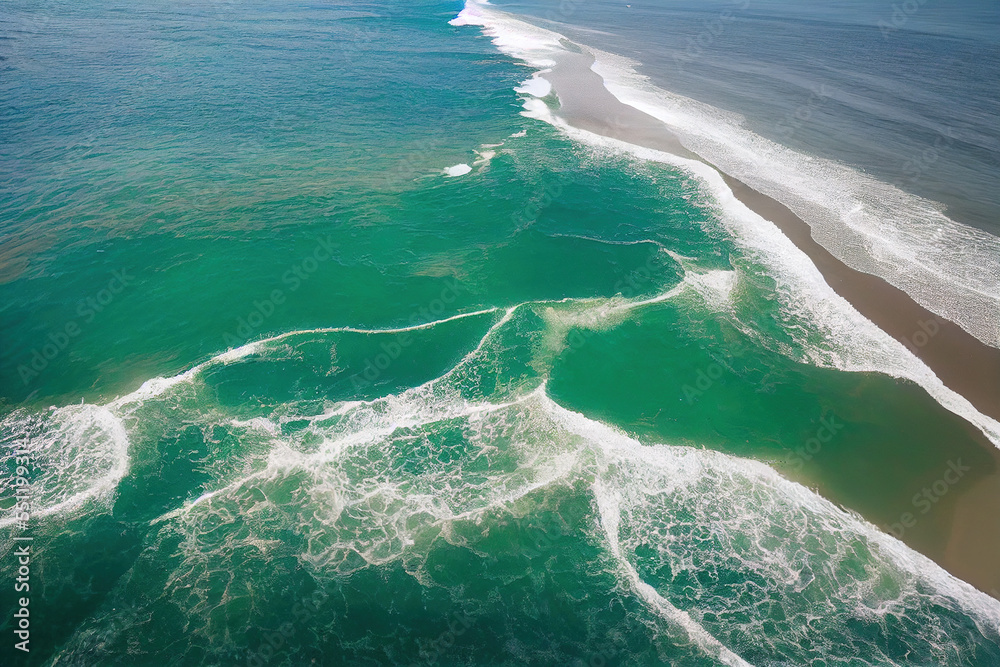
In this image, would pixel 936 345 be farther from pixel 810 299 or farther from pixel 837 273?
pixel 837 273

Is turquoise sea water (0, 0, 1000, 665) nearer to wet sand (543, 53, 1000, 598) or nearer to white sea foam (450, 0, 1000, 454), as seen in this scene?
white sea foam (450, 0, 1000, 454)

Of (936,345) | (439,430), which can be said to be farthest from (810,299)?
(439,430)

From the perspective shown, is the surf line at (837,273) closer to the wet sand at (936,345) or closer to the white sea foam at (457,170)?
the wet sand at (936,345)

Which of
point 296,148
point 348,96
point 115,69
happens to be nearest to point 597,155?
point 296,148

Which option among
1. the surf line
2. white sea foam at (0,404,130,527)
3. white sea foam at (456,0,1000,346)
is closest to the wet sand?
the surf line

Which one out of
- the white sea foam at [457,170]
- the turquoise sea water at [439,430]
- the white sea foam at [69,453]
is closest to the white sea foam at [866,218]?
the turquoise sea water at [439,430]

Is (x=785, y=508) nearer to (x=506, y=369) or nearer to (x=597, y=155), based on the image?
(x=506, y=369)

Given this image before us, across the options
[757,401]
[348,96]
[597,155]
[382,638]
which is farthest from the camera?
[348,96]
